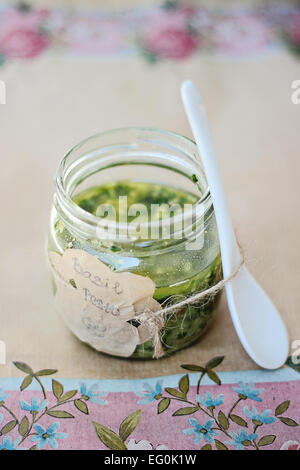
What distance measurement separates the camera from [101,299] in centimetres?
75

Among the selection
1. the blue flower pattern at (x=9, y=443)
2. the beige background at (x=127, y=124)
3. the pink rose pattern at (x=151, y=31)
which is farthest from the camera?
the pink rose pattern at (x=151, y=31)

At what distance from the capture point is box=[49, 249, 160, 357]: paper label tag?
74 cm

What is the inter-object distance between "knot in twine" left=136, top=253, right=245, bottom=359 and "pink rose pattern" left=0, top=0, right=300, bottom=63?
27.3 inches

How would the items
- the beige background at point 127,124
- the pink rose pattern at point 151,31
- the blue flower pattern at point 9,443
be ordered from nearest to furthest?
the blue flower pattern at point 9,443 → the beige background at point 127,124 → the pink rose pattern at point 151,31

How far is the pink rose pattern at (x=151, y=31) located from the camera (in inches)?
53.2

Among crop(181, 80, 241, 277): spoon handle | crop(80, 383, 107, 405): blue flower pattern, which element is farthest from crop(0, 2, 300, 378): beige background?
crop(181, 80, 241, 277): spoon handle

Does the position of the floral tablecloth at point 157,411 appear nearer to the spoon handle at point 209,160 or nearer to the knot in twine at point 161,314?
the knot in twine at point 161,314

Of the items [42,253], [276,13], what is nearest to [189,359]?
[42,253]

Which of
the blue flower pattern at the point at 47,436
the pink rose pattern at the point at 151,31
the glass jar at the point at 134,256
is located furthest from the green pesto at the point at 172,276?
the pink rose pattern at the point at 151,31

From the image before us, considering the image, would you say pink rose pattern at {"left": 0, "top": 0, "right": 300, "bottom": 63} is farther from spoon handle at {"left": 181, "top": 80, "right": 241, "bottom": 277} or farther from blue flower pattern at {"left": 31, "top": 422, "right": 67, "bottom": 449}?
blue flower pattern at {"left": 31, "top": 422, "right": 67, "bottom": 449}

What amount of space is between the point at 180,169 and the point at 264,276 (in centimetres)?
20

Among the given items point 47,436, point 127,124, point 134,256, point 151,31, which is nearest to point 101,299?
point 134,256

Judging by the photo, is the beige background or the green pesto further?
the beige background

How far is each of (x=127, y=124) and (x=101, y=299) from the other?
1.72 feet
